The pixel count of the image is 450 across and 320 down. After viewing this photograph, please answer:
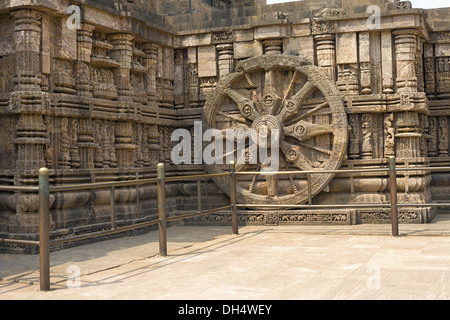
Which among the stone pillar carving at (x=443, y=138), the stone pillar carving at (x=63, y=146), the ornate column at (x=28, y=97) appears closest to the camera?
the ornate column at (x=28, y=97)

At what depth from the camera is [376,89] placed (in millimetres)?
9414

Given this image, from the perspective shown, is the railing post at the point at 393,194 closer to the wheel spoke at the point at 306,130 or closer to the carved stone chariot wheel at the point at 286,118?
the carved stone chariot wheel at the point at 286,118

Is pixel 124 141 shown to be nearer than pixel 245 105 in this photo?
Yes

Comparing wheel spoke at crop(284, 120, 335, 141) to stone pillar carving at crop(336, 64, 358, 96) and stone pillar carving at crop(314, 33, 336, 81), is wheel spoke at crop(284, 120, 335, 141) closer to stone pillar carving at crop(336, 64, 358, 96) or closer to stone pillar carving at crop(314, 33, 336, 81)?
stone pillar carving at crop(336, 64, 358, 96)

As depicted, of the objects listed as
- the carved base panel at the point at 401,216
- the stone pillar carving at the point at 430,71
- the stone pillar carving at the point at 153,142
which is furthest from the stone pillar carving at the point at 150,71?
the stone pillar carving at the point at 430,71

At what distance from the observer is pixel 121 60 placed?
9.09 meters

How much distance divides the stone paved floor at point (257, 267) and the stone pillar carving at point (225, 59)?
3.13 m

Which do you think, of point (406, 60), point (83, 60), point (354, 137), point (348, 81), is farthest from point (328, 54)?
point (83, 60)

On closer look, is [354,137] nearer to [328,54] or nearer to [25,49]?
[328,54]

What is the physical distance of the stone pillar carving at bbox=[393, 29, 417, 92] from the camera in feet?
30.2

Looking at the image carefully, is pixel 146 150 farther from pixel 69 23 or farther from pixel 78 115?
pixel 69 23

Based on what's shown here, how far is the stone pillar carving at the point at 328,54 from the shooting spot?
31.3 ft

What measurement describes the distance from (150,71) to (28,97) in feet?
9.35

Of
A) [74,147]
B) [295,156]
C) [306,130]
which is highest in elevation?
[306,130]
